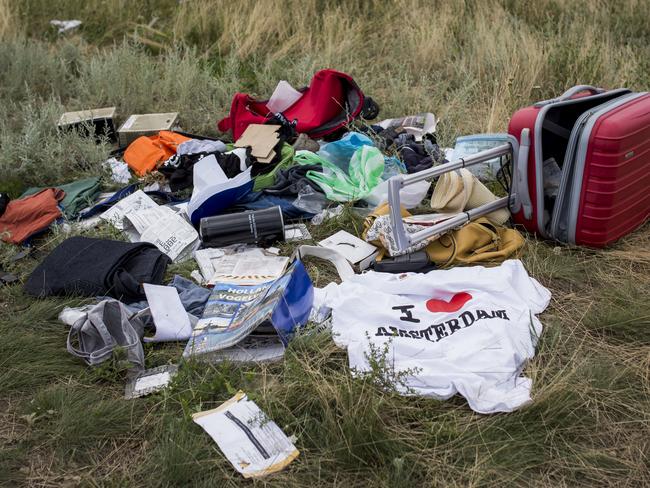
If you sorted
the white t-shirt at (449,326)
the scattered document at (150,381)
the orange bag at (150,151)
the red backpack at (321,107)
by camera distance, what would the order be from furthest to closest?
the red backpack at (321,107)
the orange bag at (150,151)
the scattered document at (150,381)
the white t-shirt at (449,326)

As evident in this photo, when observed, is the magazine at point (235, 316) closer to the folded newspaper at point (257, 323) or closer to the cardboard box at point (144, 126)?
the folded newspaper at point (257, 323)

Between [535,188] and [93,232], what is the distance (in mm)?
2857

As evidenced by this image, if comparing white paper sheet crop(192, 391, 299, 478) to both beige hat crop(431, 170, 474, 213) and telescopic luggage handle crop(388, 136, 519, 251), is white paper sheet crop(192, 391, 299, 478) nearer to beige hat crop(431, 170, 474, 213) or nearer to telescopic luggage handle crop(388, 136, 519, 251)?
telescopic luggage handle crop(388, 136, 519, 251)

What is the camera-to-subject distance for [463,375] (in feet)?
8.91

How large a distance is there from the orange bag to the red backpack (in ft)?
1.66

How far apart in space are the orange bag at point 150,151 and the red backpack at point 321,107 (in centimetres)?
51

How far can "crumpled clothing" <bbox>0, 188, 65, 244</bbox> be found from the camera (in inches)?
165

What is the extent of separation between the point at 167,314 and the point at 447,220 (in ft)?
5.48

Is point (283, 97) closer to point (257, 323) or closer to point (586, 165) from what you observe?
point (586, 165)

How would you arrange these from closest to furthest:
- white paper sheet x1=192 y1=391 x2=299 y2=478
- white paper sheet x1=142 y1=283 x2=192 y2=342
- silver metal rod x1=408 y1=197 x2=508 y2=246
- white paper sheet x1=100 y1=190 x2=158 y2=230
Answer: white paper sheet x1=192 y1=391 x2=299 y2=478 → white paper sheet x1=142 y1=283 x2=192 y2=342 → silver metal rod x1=408 y1=197 x2=508 y2=246 → white paper sheet x1=100 y1=190 x2=158 y2=230

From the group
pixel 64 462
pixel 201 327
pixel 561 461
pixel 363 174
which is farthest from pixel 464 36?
pixel 64 462

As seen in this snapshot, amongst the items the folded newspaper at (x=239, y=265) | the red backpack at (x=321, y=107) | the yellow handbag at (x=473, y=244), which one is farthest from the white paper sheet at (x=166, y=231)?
the red backpack at (x=321, y=107)

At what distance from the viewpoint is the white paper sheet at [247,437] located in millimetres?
2416

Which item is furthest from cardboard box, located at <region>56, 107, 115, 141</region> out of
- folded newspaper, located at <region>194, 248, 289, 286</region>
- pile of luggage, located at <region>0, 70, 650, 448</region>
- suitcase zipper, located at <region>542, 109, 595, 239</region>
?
suitcase zipper, located at <region>542, 109, 595, 239</region>
